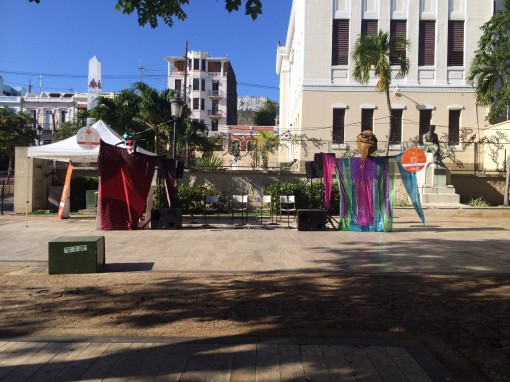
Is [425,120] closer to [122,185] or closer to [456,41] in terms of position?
[456,41]

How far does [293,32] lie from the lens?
3550 cm

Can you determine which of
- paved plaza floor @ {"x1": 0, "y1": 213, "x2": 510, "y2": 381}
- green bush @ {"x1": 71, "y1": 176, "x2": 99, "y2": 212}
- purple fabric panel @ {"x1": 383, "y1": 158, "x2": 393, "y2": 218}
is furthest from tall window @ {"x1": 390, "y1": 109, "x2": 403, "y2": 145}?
green bush @ {"x1": 71, "y1": 176, "x2": 99, "y2": 212}

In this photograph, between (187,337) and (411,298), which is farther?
(411,298)

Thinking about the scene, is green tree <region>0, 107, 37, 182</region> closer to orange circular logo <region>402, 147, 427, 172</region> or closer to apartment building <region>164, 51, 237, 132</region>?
orange circular logo <region>402, 147, 427, 172</region>

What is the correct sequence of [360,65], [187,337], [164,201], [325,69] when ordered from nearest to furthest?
[187,337] < [164,201] < [360,65] < [325,69]

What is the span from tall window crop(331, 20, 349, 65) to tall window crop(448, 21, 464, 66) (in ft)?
20.1

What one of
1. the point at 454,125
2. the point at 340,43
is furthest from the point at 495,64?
the point at 340,43

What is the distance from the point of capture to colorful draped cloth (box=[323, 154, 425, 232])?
541 inches

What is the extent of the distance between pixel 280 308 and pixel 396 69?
→ 24.1 metres

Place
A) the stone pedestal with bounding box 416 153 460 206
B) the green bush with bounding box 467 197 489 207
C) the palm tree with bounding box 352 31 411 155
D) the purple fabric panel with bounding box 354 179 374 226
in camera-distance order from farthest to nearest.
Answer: the green bush with bounding box 467 197 489 207 < the stone pedestal with bounding box 416 153 460 206 < the palm tree with bounding box 352 31 411 155 < the purple fabric panel with bounding box 354 179 374 226

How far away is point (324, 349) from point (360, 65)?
1841cm

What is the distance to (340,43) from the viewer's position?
27250 millimetres

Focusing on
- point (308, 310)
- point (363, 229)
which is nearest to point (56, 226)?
point (363, 229)

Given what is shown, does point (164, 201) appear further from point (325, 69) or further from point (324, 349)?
point (325, 69)
